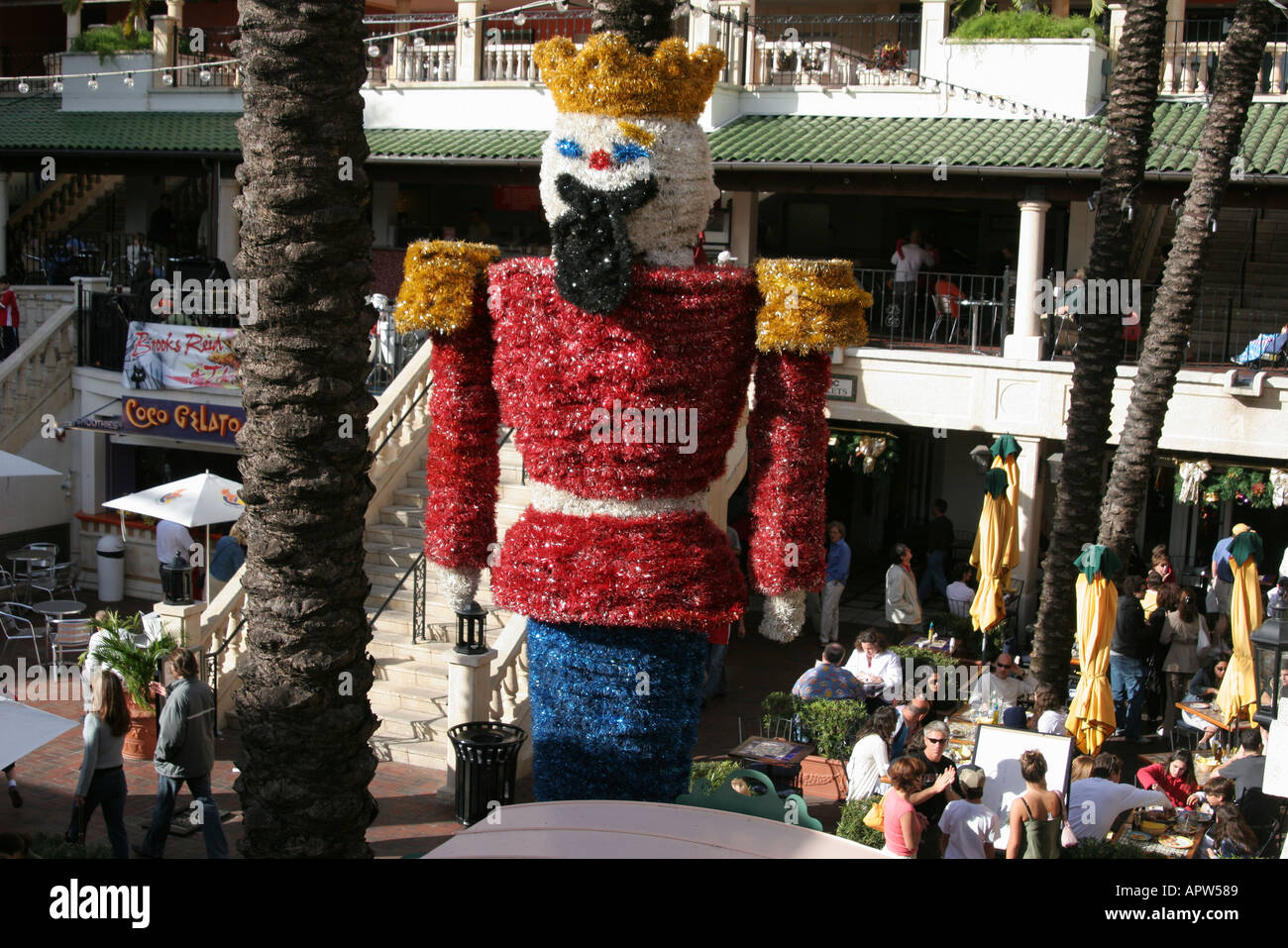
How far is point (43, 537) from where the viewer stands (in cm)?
1997

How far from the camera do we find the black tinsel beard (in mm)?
7543

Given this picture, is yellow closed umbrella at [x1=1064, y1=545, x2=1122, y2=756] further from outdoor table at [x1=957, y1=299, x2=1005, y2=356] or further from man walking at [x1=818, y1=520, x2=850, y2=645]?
outdoor table at [x1=957, y1=299, x2=1005, y2=356]

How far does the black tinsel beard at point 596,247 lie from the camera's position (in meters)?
7.54

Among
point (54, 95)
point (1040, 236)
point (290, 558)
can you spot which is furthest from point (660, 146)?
point (54, 95)

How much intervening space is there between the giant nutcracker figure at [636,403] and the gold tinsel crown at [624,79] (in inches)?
0.5

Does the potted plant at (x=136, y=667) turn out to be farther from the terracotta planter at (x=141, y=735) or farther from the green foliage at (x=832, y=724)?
the green foliage at (x=832, y=724)

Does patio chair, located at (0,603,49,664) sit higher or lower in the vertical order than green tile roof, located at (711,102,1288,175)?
lower

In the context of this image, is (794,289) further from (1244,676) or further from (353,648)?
(1244,676)

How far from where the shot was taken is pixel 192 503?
14789mm

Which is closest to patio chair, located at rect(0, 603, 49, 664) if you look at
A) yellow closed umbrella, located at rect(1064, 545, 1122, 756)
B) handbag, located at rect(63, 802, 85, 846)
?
handbag, located at rect(63, 802, 85, 846)

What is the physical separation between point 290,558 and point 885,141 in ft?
45.1

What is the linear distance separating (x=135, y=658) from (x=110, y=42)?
1664 cm

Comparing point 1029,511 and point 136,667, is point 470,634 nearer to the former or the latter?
point 136,667

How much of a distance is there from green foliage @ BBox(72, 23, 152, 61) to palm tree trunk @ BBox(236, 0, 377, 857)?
20.8 meters
